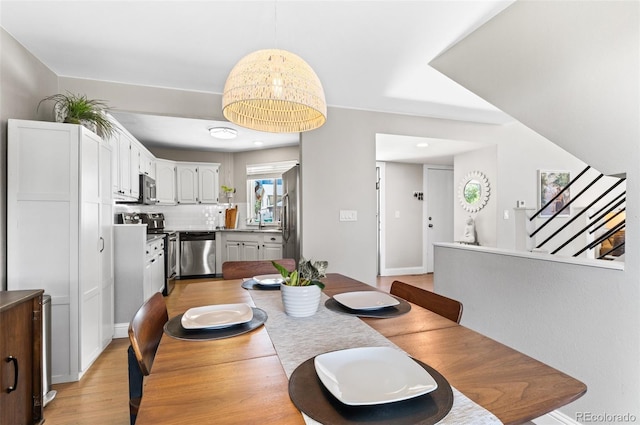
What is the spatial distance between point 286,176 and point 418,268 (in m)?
3.25

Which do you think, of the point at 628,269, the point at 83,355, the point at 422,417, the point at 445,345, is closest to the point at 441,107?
the point at 628,269

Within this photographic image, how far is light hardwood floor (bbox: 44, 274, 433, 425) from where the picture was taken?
1.75 m

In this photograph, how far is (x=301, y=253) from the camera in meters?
3.34

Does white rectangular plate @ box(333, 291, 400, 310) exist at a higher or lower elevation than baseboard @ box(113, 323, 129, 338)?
higher

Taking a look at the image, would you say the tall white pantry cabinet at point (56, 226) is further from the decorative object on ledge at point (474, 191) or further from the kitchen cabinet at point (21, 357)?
the decorative object on ledge at point (474, 191)

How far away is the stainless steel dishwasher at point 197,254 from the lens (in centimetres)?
498

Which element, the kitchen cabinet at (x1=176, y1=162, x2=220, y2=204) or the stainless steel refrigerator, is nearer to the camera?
the stainless steel refrigerator

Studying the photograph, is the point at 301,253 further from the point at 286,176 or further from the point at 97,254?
the point at 97,254

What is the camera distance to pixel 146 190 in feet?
13.8

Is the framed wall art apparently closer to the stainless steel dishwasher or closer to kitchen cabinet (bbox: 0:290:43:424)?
the stainless steel dishwasher

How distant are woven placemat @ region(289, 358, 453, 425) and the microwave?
13.6 ft

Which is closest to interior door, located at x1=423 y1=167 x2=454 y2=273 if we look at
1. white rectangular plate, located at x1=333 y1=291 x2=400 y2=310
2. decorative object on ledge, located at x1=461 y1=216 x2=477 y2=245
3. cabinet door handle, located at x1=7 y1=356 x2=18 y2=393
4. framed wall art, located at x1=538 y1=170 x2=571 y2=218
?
decorative object on ledge, located at x1=461 y1=216 x2=477 y2=245

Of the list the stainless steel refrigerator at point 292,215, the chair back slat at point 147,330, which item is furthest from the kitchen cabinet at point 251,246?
the chair back slat at point 147,330

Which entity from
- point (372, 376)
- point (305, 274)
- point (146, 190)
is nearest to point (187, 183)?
point (146, 190)
